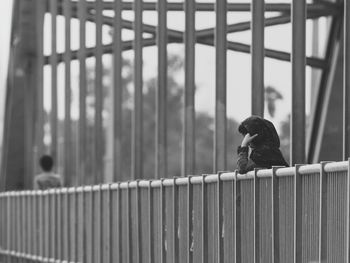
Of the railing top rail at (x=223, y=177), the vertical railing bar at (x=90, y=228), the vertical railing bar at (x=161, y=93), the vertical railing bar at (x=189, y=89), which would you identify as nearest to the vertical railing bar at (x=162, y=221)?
the railing top rail at (x=223, y=177)

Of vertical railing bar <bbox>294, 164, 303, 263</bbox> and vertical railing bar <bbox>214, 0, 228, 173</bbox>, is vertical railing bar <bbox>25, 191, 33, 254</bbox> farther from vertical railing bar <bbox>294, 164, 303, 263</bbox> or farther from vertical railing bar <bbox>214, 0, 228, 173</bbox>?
vertical railing bar <bbox>294, 164, 303, 263</bbox>

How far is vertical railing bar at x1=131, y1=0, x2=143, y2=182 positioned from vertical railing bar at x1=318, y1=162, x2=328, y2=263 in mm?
14202

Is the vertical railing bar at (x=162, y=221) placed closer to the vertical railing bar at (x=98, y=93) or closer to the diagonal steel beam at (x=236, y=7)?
the vertical railing bar at (x=98, y=93)

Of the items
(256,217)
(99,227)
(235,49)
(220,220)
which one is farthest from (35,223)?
(256,217)

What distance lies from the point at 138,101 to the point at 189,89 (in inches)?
135

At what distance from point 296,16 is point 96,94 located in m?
14.2

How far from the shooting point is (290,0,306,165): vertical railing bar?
20.9m

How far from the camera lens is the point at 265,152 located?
1878 cm

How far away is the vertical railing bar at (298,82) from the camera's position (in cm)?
2086

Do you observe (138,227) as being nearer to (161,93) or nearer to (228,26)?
(161,93)

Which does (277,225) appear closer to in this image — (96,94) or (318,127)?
(96,94)

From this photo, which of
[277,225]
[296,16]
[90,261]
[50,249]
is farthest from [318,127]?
[277,225]

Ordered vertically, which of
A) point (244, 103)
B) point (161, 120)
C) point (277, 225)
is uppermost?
point (244, 103)

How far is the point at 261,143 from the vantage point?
18.7 m
